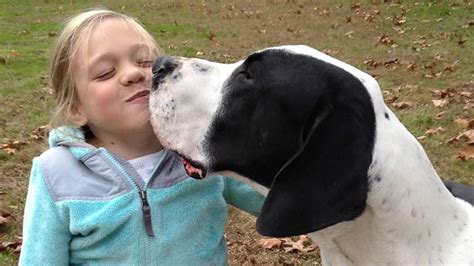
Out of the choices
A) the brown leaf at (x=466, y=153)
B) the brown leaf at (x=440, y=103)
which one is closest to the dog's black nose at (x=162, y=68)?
the brown leaf at (x=466, y=153)

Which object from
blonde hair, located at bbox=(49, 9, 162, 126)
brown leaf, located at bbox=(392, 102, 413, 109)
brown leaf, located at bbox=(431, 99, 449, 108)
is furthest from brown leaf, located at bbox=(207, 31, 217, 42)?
blonde hair, located at bbox=(49, 9, 162, 126)

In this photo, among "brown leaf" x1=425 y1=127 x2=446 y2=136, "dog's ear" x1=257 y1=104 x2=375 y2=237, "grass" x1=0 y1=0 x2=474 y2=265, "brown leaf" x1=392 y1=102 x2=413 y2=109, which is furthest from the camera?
"brown leaf" x1=392 y1=102 x2=413 y2=109

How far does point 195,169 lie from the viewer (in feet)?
9.31

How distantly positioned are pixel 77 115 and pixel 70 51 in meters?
0.29

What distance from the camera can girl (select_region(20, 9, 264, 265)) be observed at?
3.03 metres

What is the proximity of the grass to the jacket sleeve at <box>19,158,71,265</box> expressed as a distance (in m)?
1.62

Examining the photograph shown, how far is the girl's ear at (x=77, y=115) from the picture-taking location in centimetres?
324

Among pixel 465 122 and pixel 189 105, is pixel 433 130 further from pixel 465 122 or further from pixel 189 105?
pixel 189 105

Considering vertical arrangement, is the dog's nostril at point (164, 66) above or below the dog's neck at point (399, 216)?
above

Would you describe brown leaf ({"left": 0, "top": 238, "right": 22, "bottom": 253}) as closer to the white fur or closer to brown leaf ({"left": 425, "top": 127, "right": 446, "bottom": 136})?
the white fur

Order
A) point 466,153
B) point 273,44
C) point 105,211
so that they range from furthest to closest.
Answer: point 273,44
point 466,153
point 105,211

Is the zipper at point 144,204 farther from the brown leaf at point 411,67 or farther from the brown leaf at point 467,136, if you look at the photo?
the brown leaf at point 411,67

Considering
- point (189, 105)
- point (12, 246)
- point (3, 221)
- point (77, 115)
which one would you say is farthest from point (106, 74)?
point (3, 221)

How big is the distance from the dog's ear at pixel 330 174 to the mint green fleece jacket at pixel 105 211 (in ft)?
2.49
